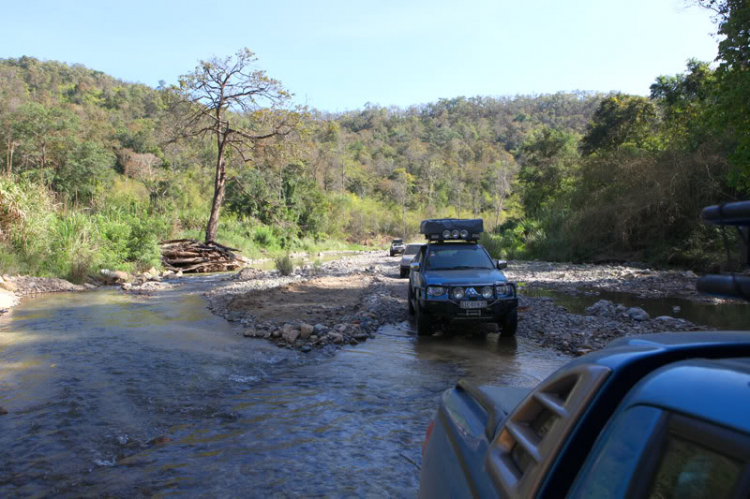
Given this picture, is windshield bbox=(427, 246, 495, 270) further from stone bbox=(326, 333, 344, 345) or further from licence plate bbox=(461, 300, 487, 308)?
stone bbox=(326, 333, 344, 345)

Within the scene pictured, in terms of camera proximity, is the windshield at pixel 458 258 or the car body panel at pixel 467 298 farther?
the windshield at pixel 458 258

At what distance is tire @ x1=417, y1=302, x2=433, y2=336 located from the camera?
910 centimetres

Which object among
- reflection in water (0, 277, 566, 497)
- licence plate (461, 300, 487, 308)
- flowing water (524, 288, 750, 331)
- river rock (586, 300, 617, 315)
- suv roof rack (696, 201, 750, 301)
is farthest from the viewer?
river rock (586, 300, 617, 315)

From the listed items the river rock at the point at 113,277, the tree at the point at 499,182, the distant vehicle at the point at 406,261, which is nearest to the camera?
the river rock at the point at 113,277

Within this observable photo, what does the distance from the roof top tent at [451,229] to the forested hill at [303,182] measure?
9677mm

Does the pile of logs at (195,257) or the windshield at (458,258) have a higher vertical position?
the windshield at (458,258)

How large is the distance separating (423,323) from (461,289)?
3.52 ft

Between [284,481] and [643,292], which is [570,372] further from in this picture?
[643,292]

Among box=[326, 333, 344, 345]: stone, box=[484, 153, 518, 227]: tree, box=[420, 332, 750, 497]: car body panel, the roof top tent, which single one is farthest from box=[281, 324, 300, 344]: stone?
box=[484, 153, 518, 227]: tree

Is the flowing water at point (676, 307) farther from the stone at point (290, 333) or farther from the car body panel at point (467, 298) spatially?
the stone at point (290, 333)

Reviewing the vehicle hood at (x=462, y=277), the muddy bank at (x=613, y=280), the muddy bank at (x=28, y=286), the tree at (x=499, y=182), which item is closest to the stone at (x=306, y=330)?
the vehicle hood at (x=462, y=277)

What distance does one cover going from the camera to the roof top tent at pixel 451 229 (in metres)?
10.4

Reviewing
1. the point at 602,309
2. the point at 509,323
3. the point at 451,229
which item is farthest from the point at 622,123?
the point at 509,323

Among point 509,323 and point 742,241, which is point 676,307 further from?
point 742,241
